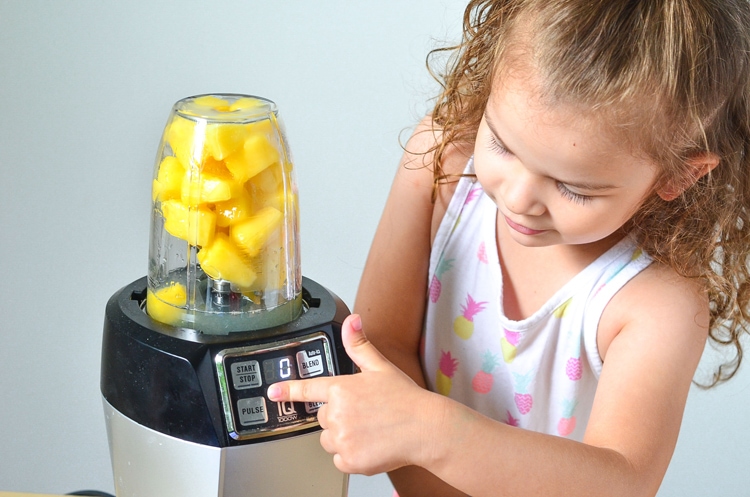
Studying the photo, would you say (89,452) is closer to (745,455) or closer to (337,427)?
(337,427)

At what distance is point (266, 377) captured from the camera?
0.50 meters

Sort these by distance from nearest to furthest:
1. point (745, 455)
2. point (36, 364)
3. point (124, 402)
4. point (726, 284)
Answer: point (124, 402)
point (726, 284)
point (36, 364)
point (745, 455)

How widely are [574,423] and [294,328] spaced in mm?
383

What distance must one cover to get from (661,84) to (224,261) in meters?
0.30

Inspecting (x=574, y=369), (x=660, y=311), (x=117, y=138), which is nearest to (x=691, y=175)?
(x=660, y=311)

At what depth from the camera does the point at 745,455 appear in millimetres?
1321

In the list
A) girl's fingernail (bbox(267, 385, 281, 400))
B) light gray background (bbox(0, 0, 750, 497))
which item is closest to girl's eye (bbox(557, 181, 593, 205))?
girl's fingernail (bbox(267, 385, 281, 400))

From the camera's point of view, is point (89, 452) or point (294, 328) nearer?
point (294, 328)

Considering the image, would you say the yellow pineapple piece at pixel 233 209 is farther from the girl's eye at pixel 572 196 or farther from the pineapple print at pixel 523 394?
the pineapple print at pixel 523 394

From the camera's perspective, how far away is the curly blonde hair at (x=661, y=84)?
0.57 meters

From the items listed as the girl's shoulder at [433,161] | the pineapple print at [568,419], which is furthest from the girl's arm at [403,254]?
the pineapple print at [568,419]

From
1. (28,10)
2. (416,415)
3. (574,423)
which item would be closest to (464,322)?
(574,423)

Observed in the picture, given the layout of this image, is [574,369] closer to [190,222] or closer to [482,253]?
[482,253]

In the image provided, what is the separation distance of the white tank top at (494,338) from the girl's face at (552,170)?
14 cm
